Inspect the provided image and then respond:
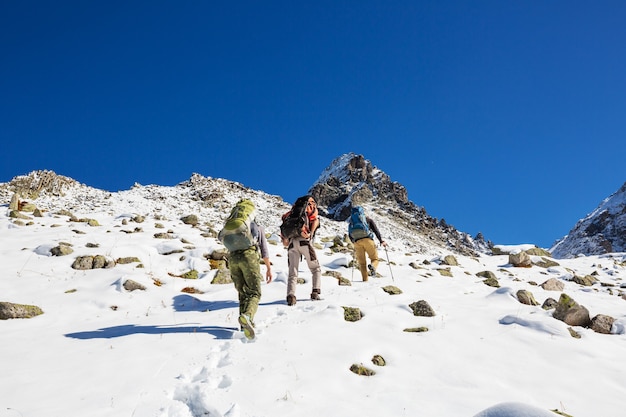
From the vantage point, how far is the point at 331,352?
4680 mm

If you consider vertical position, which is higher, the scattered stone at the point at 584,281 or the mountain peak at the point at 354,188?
the mountain peak at the point at 354,188

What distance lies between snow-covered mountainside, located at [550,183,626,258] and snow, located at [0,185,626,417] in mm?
155695

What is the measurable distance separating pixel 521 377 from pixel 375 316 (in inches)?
95.0

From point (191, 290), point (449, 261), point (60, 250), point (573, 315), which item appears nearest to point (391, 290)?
point (573, 315)

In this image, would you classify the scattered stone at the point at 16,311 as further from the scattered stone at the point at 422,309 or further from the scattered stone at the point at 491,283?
the scattered stone at the point at 491,283

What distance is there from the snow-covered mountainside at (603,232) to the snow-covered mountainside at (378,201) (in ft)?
184

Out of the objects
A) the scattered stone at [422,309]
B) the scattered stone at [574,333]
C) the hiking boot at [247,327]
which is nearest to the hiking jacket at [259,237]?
the hiking boot at [247,327]

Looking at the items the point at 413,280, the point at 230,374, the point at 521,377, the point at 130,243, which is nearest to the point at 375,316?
the point at 521,377

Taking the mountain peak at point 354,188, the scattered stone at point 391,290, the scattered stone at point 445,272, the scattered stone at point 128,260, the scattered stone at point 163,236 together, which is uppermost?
the mountain peak at point 354,188

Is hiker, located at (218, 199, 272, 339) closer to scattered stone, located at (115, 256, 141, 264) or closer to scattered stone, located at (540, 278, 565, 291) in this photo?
scattered stone, located at (115, 256, 141, 264)

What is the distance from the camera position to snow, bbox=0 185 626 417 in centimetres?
348

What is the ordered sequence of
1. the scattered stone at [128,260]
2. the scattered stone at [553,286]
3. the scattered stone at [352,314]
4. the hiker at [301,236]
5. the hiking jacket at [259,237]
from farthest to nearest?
1. the scattered stone at [553,286]
2. the scattered stone at [128,260]
3. the hiker at [301,236]
4. the hiking jacket at [259,237]
5. the scattered stone at [352,314]

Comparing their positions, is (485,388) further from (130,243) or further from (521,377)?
(130,243)

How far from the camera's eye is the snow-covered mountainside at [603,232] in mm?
137300
